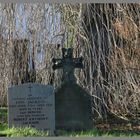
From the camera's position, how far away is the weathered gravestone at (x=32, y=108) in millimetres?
9328

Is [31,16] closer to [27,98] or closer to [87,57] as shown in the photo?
[87,57]

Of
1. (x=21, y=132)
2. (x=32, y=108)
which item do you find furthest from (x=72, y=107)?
(x=21, y=132)

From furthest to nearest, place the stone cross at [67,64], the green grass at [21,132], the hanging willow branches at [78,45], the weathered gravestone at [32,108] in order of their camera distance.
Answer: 1. the hanging willow branches at [78,45]
2. the stone cross at [67,64]
3. the weathered gravestone at [32,108]
4. the green grass at [21,132]

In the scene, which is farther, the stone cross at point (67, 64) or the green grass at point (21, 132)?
the stone cross at point (67, 64)

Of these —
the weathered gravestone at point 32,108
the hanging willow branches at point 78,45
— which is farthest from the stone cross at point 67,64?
the hanging willow branches at point 78,45

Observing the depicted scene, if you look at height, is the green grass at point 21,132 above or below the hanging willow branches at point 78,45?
below

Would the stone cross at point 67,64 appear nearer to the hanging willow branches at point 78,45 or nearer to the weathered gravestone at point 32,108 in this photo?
Answer: the weathered gravestone at point 32,108

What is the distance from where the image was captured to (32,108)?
9.32 metres

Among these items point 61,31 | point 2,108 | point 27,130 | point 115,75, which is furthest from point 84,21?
point 27,130

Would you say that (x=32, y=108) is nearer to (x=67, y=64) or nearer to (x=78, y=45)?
(x=67, y=64)

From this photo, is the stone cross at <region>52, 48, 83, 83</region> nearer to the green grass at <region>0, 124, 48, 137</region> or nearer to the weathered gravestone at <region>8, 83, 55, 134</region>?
the weathered gravestone at <region>8, 83, 55, 134</region>

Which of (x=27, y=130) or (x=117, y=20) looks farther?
(x=117, y=20)

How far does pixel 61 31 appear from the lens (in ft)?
40.3

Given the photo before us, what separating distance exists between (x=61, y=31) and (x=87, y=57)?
2.99 ft
